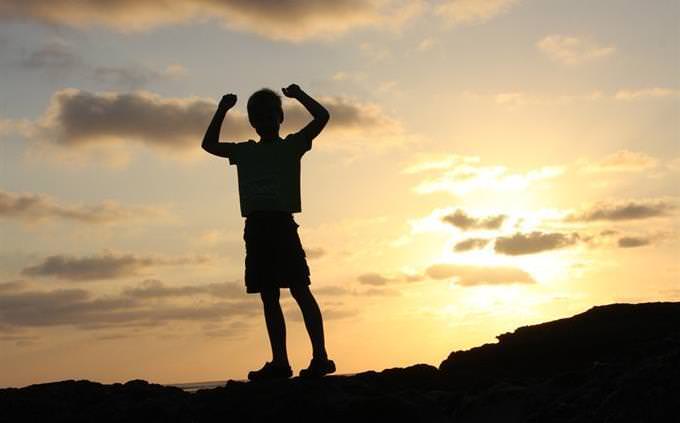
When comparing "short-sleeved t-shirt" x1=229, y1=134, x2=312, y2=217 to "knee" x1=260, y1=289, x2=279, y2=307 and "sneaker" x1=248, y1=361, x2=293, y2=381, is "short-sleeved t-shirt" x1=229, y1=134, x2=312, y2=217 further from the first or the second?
"sneaker" x1=248, y1=361, x2=293, y2=381

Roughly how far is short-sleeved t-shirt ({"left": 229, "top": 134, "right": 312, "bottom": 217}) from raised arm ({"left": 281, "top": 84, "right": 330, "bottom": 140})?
0.26 feet

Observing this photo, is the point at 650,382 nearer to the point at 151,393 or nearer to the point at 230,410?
the point at 230,410

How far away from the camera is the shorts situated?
8219 millimetres

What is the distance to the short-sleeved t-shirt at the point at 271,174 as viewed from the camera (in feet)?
26.9

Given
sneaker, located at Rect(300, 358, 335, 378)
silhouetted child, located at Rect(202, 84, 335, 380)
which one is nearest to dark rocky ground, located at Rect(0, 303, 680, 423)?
sneaker, located at Rect(300, 358, 335, 378)

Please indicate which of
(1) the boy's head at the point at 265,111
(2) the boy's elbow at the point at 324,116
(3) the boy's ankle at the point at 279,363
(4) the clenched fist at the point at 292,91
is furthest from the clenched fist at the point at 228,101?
(3) the boy's ankle at the point at 279,363

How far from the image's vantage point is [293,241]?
8.29m

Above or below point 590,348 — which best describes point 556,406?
below

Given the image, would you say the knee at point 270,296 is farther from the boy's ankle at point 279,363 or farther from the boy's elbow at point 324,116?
the boy's elbow at point 324,116

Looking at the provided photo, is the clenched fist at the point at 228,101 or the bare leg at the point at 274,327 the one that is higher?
the clenched fist at the point at 228,101

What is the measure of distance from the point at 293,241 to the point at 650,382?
347 cm

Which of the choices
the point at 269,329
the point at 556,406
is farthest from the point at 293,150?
the point at 556,406

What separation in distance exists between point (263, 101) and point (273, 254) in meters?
1.51

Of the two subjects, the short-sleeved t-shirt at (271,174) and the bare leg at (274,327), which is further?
the bare leg at (274,327)
